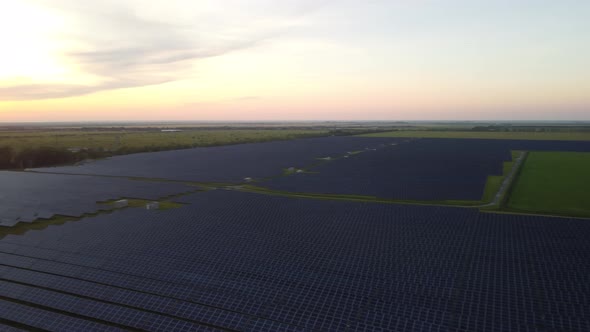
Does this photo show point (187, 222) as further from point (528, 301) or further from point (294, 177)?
point (294, 177)

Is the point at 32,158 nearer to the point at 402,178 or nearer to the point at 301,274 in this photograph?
the point at 402,178

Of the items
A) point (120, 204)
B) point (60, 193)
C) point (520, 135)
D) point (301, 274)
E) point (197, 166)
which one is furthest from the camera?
point (520, 135)

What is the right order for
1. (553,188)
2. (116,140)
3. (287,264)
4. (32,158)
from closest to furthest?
(287,264), (553,188), (32,158), (116,140)

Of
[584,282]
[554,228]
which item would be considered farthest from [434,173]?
[584,282]

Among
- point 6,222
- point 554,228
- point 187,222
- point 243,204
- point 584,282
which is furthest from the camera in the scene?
point 243,204

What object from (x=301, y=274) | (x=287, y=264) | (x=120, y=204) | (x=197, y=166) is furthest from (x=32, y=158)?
(x=301, y=274)

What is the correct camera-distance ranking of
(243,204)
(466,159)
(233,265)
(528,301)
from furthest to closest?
(466,159)
(243,204)
(233,265)
(528,301)

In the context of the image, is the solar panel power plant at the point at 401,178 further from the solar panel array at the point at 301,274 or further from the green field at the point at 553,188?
the solar panel array at the point at 301,274
